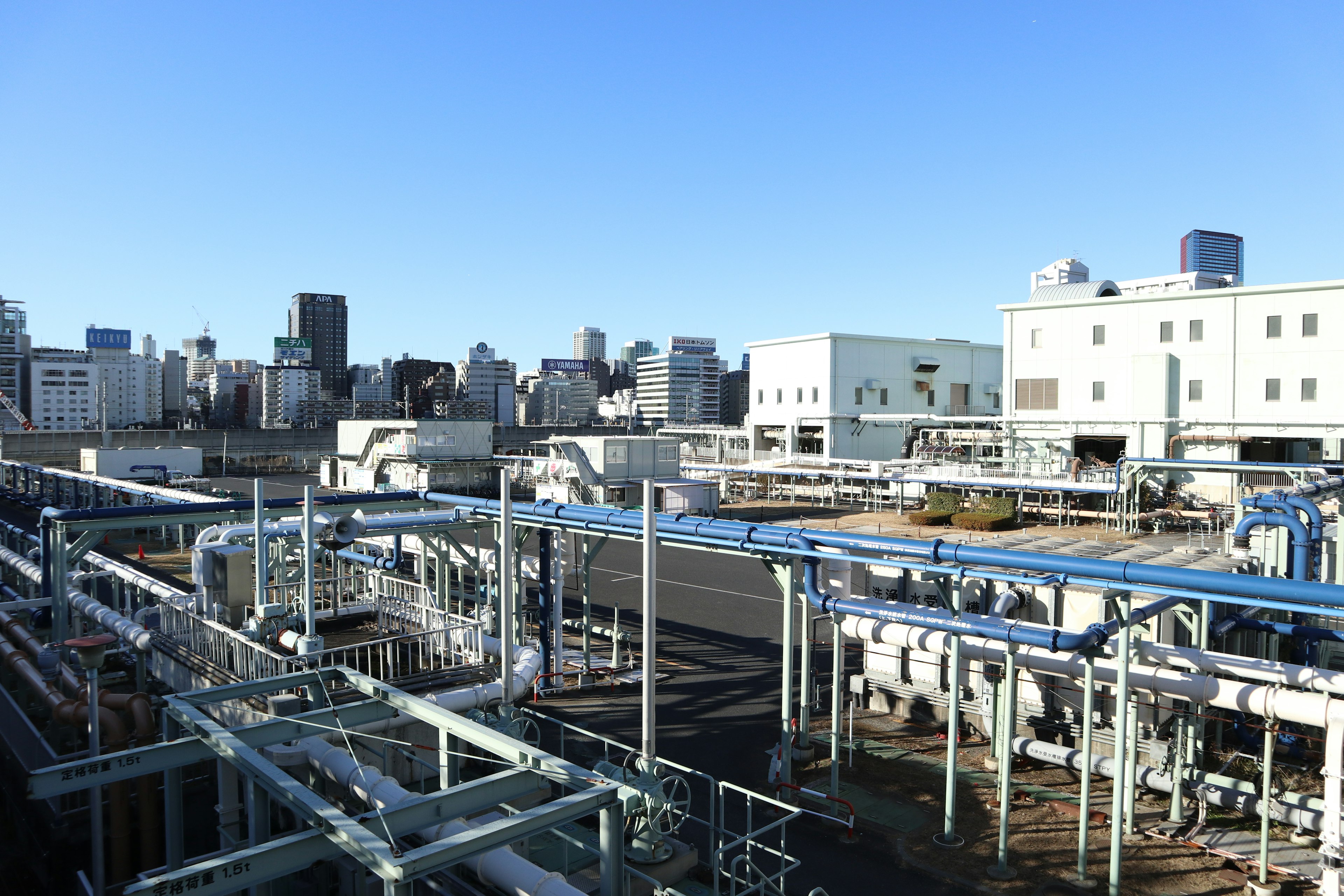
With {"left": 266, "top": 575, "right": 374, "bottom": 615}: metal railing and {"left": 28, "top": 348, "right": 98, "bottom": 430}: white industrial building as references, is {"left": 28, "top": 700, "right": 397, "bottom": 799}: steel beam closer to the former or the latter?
{"left": 266, "top": 575, "right": 374, "bottom": 615}: metal railing

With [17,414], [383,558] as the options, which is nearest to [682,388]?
[17,414]

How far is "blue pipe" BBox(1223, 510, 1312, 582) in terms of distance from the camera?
623 inches

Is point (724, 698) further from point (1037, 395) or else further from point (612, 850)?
point (1037, 395)

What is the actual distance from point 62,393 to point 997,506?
157925mm

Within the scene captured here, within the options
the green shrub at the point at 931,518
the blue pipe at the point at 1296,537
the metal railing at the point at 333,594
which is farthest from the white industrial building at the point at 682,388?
the blue pipe at the point at 1296,537

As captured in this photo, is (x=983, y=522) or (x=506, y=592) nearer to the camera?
(x=506, y=592)

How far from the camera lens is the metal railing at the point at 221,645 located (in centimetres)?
1209

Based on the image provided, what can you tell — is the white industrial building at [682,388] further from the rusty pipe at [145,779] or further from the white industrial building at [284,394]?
the rusty pipe at [145,779]

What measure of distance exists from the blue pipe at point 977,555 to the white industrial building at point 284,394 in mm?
192233

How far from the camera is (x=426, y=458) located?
2190 inches

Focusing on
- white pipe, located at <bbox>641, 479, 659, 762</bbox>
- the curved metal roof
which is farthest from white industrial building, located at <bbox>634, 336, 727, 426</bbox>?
white pipe, located at <bbox>641, 479, 659, 762</bbox>

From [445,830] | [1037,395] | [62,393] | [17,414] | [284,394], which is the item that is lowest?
[445,830]

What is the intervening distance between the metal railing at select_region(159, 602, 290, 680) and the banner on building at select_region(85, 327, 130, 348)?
173397 millimetres

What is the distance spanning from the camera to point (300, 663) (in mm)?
11898
